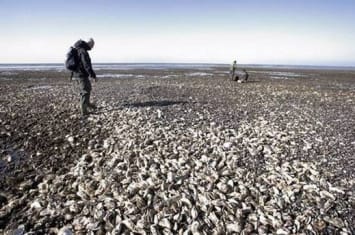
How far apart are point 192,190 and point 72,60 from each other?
7.05 metres

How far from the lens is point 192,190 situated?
6.66 m

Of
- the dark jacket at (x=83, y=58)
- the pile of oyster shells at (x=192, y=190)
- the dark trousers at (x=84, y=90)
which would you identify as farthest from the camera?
the dark trousers at (x=84, y=90)

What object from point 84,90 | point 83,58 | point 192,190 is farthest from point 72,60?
point 192,190

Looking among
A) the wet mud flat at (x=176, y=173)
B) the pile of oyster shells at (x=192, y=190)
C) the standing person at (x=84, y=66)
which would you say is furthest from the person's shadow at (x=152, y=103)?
the pile of oyster shells at (x=192, y=190)

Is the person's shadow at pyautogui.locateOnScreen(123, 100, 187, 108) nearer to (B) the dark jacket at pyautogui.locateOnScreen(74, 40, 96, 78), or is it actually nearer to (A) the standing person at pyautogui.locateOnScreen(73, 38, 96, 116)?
(A) the standing person at pyautogui.locateOnScreen(73, 38, 96, 116)

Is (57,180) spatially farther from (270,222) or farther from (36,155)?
(270,222)

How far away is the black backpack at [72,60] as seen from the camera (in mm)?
11008

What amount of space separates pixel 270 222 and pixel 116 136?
19.4 feet

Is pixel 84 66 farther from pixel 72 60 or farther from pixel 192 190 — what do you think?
pixel 192 190

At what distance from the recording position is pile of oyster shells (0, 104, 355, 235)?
5660mm

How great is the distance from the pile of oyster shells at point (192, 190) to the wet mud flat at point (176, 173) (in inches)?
0.9

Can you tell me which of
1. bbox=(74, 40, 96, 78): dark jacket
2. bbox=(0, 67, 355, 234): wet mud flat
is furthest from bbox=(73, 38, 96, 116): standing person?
bbox=(0, 67, 355, 234): wet mud flat

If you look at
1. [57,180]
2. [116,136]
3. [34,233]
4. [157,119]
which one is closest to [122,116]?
[157,119]

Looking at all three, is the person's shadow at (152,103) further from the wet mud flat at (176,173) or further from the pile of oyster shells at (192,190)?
the pile of oyster shells at (192,190)
